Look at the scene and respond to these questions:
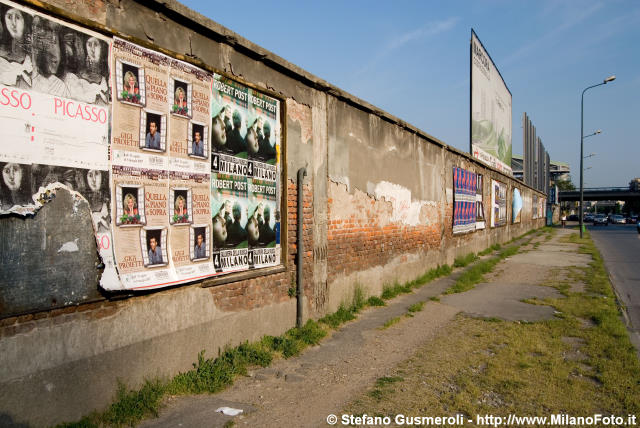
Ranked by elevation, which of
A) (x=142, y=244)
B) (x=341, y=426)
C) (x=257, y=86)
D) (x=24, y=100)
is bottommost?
(x=341, y=426)

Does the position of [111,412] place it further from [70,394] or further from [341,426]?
[341,426]

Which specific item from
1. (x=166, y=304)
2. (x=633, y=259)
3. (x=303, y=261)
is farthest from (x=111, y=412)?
(x=633, y=259)

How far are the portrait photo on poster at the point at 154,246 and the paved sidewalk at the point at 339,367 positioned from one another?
1240 mm

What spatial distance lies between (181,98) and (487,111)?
20335 millimetres

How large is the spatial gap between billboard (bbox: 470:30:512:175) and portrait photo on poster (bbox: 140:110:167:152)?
16.3 m

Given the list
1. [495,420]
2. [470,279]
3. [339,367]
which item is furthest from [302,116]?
[470,279]

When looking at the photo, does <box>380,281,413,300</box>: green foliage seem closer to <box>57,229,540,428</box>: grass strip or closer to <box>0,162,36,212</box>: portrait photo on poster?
<box>57,229,540,428</box>: grass strip

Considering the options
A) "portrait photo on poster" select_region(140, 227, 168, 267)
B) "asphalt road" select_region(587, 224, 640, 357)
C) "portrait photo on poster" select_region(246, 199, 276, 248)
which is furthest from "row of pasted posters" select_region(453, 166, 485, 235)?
"portrait photo on poster" select_region(140, 227, 168, 267)

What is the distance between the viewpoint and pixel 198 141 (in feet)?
15.3

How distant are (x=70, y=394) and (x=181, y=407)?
2.87 feet

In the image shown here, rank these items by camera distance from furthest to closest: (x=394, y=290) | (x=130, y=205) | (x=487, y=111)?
(x=487, y=111)
(x=394, y=290)
(x=130, y=205)

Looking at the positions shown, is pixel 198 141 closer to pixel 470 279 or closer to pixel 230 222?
pixel 230 222

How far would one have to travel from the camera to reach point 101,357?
3641mm

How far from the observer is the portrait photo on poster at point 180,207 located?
436 centimetres
